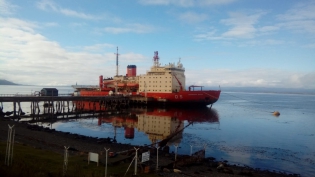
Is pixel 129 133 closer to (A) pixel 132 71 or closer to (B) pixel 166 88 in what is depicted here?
(B) pixel 166 88

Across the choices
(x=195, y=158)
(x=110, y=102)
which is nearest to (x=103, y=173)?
(x=195, y=158)

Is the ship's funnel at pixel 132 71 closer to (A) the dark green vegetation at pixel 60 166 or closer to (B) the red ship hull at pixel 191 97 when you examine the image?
(B) the red ship hull at pixel 191 97

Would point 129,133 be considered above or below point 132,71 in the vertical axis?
below

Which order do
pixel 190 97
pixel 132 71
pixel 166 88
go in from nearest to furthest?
pixel 190 97 < pixel 166 88 < pixel 132 71

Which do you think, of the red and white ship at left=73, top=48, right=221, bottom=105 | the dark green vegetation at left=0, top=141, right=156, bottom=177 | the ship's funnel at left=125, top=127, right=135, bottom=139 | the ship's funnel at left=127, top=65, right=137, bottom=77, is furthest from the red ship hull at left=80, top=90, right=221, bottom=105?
the dark green vegetation at left=0, top=141, right=156, bottom=177

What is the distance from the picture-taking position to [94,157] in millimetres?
8266

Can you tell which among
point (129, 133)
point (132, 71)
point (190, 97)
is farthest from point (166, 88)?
point (129, 133)

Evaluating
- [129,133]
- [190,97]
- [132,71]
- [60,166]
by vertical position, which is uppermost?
[132,71]

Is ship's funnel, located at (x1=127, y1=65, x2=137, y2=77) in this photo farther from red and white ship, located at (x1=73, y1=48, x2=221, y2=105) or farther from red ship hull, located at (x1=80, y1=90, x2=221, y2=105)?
red ship hull, located at (x1=80, y1=90, x2=221, y2=105)

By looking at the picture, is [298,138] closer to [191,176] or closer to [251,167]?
[251,167]

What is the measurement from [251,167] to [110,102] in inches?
1430

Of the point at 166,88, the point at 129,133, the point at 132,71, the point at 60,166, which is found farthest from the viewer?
the point at 132,71

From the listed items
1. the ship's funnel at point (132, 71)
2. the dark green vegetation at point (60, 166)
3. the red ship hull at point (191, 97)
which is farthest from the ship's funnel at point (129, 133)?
the ship's funnel at point (132, 71)

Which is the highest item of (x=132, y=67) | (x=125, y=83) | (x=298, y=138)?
(x=132, y=67)
